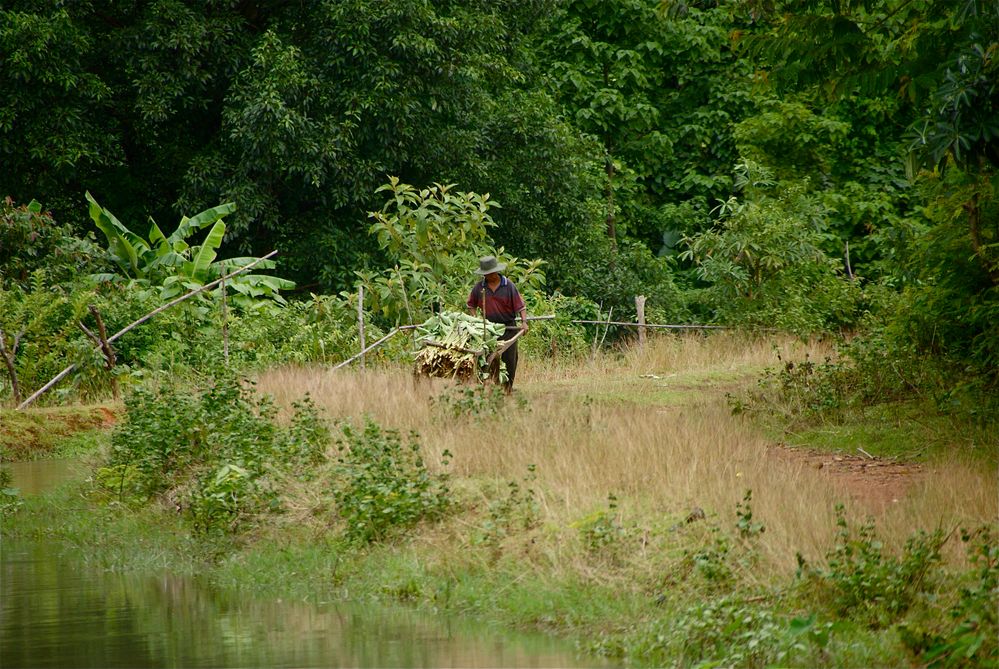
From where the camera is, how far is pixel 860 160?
106 ft

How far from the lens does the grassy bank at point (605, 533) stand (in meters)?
7.50

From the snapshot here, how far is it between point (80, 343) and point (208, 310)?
349 centimetres

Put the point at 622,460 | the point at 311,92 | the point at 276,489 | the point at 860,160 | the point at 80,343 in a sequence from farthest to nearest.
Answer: the point at 860,160
the point at 311,92
the point at 80,343
the point at 276,489
the point at 622,460

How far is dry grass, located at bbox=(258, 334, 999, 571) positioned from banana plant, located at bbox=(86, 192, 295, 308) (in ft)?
20.6

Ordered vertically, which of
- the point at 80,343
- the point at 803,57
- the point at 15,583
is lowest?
the point at 15,583

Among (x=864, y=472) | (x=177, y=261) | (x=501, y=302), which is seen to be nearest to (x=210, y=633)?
(x=864, y=472)

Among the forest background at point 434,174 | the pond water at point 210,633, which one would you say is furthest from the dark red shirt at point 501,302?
the pond water at point 210,633

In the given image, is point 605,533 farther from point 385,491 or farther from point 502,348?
point 502,348

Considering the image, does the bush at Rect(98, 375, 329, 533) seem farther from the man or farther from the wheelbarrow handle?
the man

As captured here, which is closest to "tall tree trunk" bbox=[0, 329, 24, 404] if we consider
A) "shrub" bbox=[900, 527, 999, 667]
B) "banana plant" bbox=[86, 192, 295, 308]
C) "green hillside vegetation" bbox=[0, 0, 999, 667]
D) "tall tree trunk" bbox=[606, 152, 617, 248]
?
"green hillside vegetation" bbox=[0, 0, 999, 667]

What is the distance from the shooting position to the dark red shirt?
53.5ft

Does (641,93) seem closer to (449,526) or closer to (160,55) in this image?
(160,55)

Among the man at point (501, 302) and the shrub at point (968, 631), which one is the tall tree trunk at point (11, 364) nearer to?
the man at point (501, 302)

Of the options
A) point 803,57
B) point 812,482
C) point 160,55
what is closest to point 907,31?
point 803,57
